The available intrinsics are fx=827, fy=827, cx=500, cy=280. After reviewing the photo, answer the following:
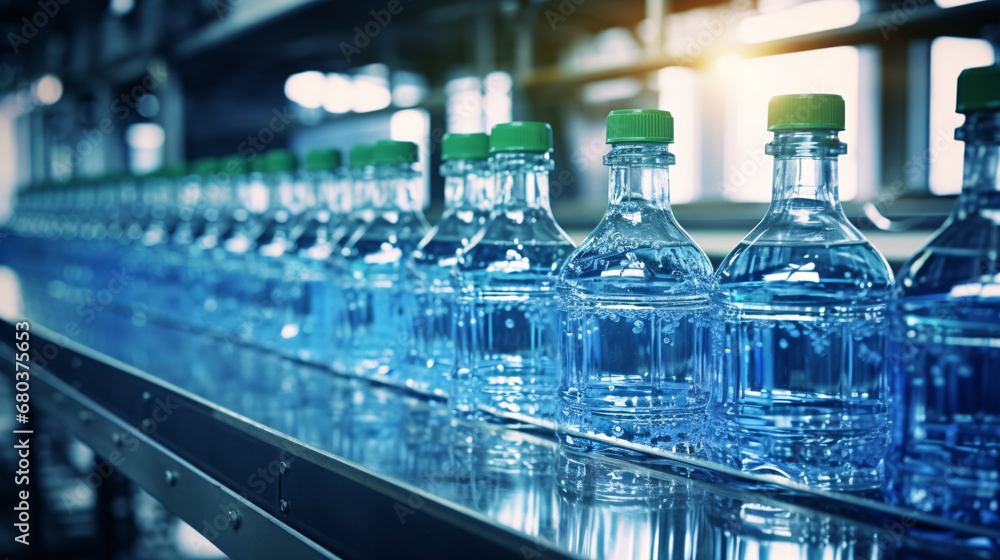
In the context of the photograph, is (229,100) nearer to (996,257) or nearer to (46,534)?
(46,534)

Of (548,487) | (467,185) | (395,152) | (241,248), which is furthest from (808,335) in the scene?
(241,248)

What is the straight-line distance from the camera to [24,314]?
5.66 ft

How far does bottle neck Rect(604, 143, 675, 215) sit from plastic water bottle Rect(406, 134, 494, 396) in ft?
0.81

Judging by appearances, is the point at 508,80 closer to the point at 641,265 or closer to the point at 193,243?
the point at 193,243

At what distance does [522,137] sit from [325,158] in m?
0.51

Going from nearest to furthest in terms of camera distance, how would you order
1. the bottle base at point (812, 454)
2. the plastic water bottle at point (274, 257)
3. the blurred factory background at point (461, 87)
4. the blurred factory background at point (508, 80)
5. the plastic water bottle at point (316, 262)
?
1. the bottle base at point (812, 454)
2. the plastic water bottle at point (316, 262)
3. the plastic water bottle at point (274, 257)
4. the blurred factory background at point (461, 87)
5. the blurred factory background at point (508, 80)

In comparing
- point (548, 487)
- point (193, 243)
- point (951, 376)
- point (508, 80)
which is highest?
point (508, 80)

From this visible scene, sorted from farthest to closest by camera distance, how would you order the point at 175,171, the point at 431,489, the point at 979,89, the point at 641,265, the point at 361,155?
the point at 175,171
the point at 361,155
the point at 641,265
the point at 431,489
the point at 979,89

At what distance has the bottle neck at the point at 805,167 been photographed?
59cm

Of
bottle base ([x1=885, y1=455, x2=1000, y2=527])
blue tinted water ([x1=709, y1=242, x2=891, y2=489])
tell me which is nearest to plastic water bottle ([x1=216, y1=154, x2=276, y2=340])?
blue tinted water ([x1=709, y1=242, x2=891, y2=489])

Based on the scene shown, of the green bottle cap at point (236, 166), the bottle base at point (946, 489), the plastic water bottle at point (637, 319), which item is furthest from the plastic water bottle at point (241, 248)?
the bottle base at point (946, 489)

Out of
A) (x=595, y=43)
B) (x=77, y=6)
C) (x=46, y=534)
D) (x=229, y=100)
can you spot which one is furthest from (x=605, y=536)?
(x=595, y=43)

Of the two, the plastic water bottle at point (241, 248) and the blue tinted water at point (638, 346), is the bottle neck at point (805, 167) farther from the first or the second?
the plastic water bottle at point (241, 248)

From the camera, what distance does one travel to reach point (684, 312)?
2.38 feet
